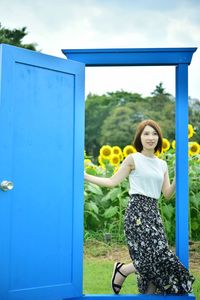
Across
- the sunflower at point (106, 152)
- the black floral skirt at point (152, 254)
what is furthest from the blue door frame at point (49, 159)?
the sunflower at point (106, 152)

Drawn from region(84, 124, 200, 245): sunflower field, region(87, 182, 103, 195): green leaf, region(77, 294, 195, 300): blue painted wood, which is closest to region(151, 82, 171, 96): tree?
region(84, 124, 200, 245): sunflower field

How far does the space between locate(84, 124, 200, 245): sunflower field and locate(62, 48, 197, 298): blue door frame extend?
2.33 metres

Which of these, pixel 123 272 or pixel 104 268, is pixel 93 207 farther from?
pixel 123 272

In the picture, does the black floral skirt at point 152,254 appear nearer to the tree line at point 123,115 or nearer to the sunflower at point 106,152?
the sunflower at point 106,152

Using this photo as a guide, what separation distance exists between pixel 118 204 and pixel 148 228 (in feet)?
9.94

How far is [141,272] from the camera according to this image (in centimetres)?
396

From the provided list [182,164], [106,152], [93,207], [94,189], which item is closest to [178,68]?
[182,164]

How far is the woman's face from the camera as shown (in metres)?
4.13

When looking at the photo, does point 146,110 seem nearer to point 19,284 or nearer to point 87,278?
point 87,278

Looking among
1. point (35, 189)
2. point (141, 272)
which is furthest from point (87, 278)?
point (35, 189)

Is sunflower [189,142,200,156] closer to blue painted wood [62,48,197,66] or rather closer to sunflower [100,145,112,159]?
sunflower [100,145,112,159]

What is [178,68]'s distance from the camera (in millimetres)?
4082

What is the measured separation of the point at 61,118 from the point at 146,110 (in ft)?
58.0

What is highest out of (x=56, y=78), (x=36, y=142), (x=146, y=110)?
(x=146, y=110)
